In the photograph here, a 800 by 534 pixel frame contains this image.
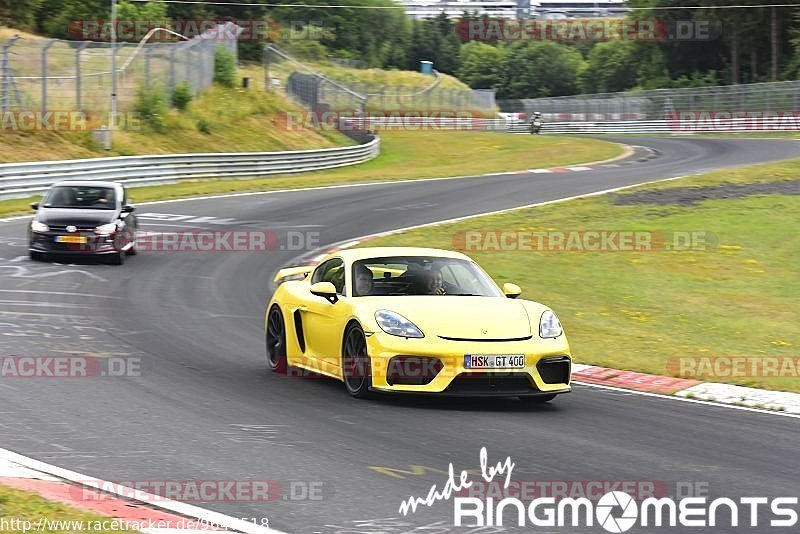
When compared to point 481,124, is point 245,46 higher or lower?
higher

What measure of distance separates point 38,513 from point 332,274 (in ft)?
17.8

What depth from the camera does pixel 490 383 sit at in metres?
9.54

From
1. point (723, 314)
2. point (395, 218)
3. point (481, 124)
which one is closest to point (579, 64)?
point (481, 124)

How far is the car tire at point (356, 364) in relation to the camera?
384 inches

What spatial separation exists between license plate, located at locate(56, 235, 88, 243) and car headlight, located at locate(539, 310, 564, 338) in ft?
38.5

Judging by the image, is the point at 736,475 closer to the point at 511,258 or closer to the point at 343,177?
the point at 511,258

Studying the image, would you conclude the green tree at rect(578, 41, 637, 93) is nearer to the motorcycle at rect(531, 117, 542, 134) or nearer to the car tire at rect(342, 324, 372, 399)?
the motorcycle at rect(531, 117, 542, 134)

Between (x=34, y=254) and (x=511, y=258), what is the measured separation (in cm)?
821

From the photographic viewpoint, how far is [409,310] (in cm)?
997

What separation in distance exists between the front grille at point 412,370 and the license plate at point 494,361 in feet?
0.73

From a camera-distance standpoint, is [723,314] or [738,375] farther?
[723,314]
